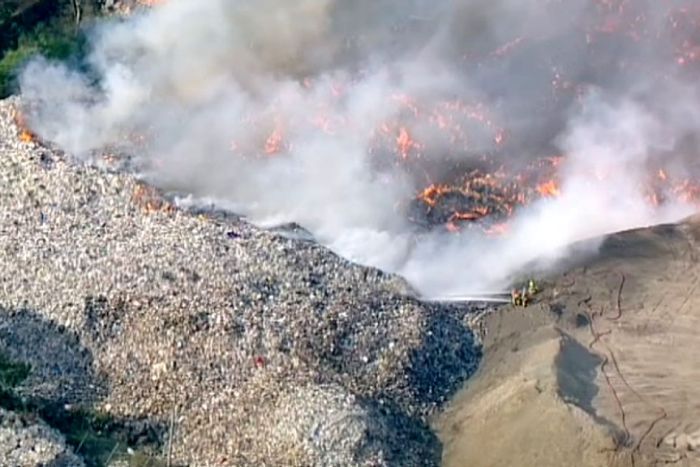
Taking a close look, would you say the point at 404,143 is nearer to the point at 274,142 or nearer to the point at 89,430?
the point at 274,142

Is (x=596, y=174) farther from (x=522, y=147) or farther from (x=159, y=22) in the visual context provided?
(x=159, y=22)

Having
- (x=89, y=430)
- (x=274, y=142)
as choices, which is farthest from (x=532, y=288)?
(x=89, y=430)

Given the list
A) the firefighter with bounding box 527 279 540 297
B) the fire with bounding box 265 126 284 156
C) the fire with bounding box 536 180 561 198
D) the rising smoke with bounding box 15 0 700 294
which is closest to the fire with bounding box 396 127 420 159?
the rising smoke with bounding box 15 0 700 294

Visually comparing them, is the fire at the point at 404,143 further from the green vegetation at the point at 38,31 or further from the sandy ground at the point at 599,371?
the green vegetation at the point at 38,31

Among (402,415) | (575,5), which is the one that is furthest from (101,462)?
(575,5)

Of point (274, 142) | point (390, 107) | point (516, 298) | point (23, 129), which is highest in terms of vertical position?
point (390, 107)

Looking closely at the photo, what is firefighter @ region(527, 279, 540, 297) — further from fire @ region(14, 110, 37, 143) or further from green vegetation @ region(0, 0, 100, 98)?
green vegetation @ region(0, 0, 100, 98)
